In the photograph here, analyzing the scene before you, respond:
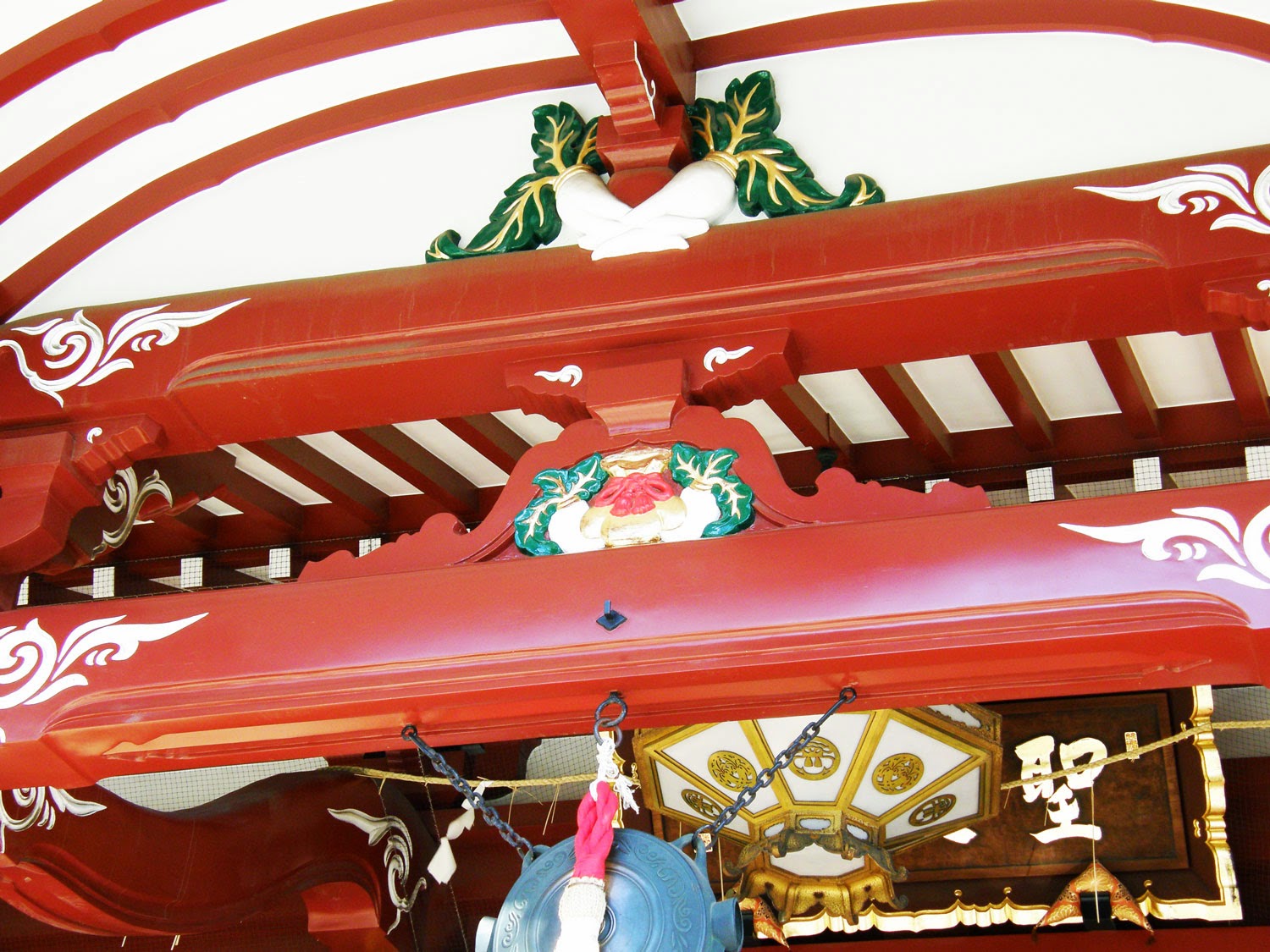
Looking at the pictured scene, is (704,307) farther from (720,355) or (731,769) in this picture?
(731,769)

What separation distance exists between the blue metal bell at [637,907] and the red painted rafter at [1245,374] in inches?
80.0

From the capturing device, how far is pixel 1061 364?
12.6 ft

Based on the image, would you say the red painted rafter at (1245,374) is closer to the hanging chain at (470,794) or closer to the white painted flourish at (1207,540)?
the white painted flourish at (1207,540)

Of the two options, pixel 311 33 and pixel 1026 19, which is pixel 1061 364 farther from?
pixel 311 33

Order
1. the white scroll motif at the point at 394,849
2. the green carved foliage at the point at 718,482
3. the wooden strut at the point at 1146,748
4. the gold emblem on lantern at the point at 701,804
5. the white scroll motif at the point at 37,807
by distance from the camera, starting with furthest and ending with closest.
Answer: the white scroll motif at the point at 394,849
the gold emblem on lantern at the point at 701,804
the wooden strut at the point at 1146,748
the white scroll motif at the point at 37,807
the green carved foliage at the point at 718,482

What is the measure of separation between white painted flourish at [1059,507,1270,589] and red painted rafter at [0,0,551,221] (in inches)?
63.7

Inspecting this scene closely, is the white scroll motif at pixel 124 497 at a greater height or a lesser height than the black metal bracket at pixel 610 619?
greater

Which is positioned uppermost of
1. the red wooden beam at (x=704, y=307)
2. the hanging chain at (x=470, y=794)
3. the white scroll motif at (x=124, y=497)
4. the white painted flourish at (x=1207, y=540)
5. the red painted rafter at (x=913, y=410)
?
the red painted rafter at (x=913, y=410)

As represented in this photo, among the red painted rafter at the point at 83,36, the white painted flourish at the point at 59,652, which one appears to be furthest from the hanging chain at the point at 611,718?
the red painted rafter at the point at 83,36

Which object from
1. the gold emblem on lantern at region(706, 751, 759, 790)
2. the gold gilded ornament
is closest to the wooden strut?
the gold gilded ornament

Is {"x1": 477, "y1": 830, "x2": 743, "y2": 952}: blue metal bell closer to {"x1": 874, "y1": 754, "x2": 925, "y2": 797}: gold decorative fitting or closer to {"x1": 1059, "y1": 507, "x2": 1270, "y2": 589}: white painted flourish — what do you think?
{"x1": 1059, "y1": 507, "x2": 1270, "y2": 589}: white painted flourish

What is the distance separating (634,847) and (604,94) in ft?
5.10

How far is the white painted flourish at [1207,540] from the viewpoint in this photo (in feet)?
7.82

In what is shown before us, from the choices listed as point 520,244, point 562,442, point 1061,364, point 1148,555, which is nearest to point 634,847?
point 562,442
